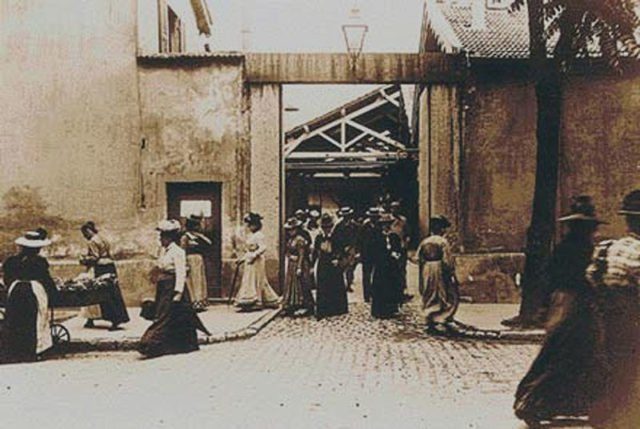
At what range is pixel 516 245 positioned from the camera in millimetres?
17000

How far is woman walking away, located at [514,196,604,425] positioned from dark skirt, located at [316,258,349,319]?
26.5 feet

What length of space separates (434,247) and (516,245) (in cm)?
423

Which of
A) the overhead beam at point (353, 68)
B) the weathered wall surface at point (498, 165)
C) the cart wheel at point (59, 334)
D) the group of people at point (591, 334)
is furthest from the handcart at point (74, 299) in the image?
the weathered wall surface at point (498, 165)

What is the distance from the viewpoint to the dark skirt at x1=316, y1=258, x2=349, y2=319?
1530cm

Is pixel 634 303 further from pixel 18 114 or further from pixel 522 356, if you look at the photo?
pixel 18 114

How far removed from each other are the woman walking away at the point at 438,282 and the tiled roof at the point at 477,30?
12.6 ft

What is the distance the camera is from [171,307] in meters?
11.2

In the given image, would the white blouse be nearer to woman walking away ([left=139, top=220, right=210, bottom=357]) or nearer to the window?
woman walking away ([left=139, top=220, right=210, bottom=357])

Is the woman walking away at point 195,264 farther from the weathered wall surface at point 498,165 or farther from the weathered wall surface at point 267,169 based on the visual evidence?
the weathered wall surface at point 498,165

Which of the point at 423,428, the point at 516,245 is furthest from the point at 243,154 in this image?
the point at 423,428

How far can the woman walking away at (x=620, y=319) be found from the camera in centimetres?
672

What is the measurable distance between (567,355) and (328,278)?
8.35 meters

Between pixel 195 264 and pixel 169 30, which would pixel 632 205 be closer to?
pixel 195 264

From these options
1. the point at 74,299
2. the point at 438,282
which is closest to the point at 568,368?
the point at 438,282
